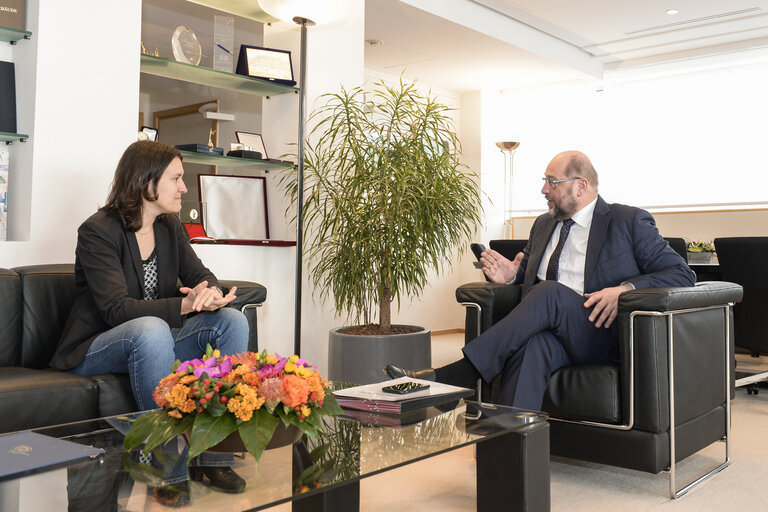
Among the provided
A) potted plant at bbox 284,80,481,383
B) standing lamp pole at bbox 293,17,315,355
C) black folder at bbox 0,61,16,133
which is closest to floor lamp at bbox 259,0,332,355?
standing lamp pole at bbox 293,17,315,355

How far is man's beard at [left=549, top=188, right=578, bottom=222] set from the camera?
307 centimetres

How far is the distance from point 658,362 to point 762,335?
6.26 ft

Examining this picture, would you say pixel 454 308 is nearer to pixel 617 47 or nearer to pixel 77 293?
pixel 617 47

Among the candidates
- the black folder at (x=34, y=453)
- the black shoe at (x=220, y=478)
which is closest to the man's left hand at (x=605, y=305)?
the black shoe at (x=220, y=478)

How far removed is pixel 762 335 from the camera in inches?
154

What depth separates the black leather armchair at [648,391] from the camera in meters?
2.39

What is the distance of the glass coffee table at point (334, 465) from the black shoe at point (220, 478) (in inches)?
0.6

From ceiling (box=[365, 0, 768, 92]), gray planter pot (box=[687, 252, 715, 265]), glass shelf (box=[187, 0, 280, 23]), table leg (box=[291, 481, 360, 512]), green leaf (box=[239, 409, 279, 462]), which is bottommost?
table leg (box=[291, 481, 360, 512])

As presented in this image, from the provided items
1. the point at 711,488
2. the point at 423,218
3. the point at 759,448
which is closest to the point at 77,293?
the point at 423,218

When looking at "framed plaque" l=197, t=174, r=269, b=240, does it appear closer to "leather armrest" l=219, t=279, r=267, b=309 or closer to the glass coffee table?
"leather armrest" l=219, t=279, r=267, b=309

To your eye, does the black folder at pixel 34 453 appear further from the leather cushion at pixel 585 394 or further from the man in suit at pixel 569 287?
the leather cushion at pixel 585 394

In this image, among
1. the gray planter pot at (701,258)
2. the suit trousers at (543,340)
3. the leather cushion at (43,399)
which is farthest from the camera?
the gray planter pot at (701,258)

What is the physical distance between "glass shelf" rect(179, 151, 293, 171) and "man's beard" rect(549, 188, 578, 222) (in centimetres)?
154

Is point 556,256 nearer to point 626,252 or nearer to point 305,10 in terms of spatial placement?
point 626,252
